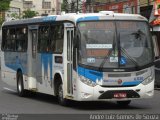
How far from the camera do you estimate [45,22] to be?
786 inches

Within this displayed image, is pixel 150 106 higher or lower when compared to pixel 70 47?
lower

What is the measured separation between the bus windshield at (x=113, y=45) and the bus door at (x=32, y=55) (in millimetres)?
4470

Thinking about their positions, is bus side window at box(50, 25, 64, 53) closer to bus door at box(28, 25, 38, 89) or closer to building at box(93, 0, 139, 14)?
bus door at box(28, 25, 38, 89)

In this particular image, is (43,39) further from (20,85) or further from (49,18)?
(20,85)

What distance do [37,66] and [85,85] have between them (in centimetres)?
461

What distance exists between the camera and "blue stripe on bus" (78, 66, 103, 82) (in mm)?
16656

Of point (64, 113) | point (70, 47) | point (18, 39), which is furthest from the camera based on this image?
point (18, 39)

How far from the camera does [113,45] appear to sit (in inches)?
666

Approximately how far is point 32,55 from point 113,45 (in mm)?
5479

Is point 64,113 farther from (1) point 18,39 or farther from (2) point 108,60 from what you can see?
(1) point 18,39

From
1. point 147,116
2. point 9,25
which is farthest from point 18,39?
point 147,116

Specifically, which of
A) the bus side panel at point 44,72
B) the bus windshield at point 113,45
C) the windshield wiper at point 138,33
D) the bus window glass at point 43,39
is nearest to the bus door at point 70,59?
the bus windshield at point 113,45

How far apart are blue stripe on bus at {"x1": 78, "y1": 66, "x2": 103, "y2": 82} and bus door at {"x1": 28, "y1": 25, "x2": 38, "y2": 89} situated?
470 centimetres

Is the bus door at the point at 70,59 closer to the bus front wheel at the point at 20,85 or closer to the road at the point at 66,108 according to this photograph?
the road at the point at 66,108
